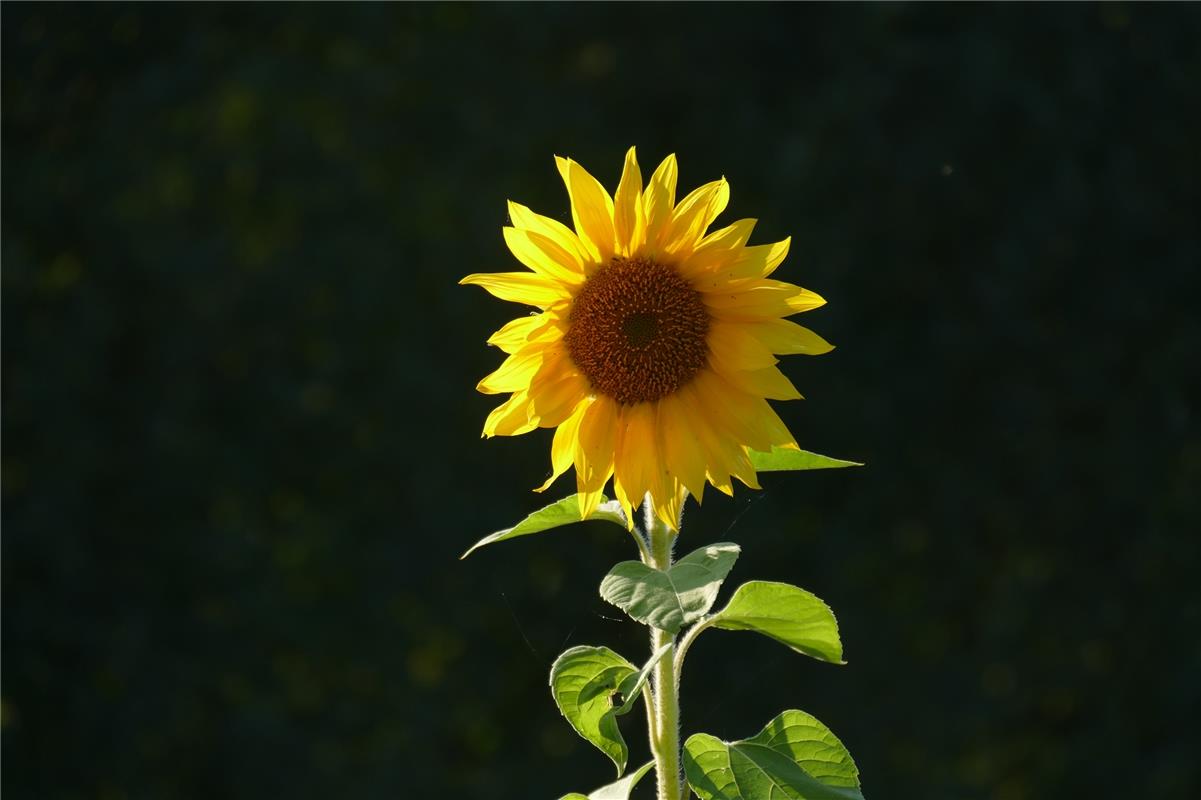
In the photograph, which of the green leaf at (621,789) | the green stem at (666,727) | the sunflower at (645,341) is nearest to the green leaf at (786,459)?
the sunflower at (645,341)

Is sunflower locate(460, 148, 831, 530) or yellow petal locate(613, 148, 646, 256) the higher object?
yellow petal locate(613, 148, 646, 256)

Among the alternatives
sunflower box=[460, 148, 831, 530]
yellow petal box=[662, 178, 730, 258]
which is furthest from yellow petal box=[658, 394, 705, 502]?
yellow petal box=[662, 178, 730, 258]

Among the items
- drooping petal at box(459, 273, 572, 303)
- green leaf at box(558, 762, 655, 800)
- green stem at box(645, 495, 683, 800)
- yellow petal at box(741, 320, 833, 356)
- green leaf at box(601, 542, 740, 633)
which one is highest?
drooping petal at box(459, 273, 572, 303)

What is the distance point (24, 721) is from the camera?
349 centimetres

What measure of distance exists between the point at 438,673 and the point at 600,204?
2561mm

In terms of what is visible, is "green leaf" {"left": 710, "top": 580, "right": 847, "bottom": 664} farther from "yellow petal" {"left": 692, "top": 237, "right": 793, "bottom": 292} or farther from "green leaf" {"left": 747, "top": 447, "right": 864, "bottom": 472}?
"yellow petal" {"left": 692, "top": 237, "right": 793, "bottom": 292}

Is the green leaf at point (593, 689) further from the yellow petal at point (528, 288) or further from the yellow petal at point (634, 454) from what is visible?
the yellow petal at point (528, 288)

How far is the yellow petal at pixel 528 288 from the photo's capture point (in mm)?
1032

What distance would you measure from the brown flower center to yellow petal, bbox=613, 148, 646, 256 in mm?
14

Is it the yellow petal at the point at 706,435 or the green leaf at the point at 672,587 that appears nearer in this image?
the green leaf at the point at 672,587

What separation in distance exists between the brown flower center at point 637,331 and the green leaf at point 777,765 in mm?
249

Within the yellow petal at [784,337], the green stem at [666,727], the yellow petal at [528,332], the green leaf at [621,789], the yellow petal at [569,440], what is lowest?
the green leaf at [621,789]

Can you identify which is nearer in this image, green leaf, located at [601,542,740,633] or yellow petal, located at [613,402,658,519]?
green leaf, located at [601,542,740,633]

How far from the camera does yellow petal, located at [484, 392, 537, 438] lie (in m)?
1.04
